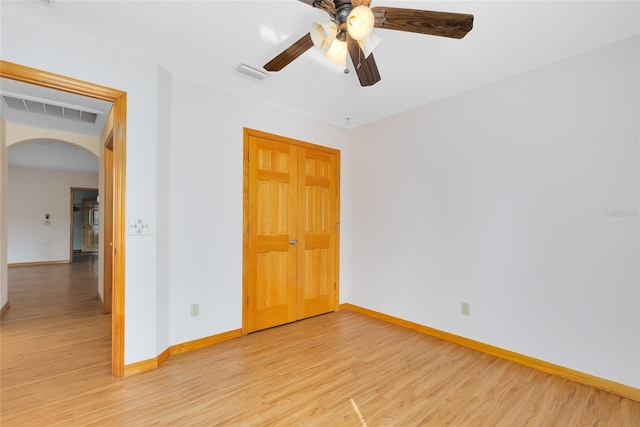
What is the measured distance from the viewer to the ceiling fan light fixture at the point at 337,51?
1646mm

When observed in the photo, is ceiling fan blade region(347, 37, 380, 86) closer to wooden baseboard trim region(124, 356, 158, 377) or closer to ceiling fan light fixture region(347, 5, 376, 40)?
ceiling fan light fixture region(347, 5, 376, 40)

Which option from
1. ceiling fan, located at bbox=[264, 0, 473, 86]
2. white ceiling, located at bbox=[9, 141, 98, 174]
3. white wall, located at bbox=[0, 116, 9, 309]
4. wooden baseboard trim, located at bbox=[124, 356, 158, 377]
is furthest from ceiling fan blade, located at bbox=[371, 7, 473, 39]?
white ceiling, located at bbox=[9, 141, 98, 174]

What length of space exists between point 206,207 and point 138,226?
671 millimetres

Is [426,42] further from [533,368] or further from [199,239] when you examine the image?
[533,368]

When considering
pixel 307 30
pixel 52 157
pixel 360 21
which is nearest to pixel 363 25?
pixel 360 21

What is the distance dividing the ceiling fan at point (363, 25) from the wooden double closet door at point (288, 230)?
1825 millimetres

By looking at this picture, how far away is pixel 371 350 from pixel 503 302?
136 centimetres

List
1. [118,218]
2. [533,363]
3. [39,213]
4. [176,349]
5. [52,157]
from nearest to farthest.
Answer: [118,218], [533,363], [176,349], [52,157], [39,213]

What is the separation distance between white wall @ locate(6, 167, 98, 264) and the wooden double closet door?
25.4 feet

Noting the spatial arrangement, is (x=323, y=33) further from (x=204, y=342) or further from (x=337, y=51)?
(x=204, y=342)

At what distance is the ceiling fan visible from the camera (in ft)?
4.48

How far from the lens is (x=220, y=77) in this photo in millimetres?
2791

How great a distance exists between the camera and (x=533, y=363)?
2.50 meters

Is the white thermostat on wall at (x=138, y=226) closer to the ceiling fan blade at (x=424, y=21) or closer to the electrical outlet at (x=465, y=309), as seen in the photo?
the ceiling fan blade at (x=424, y=21)
